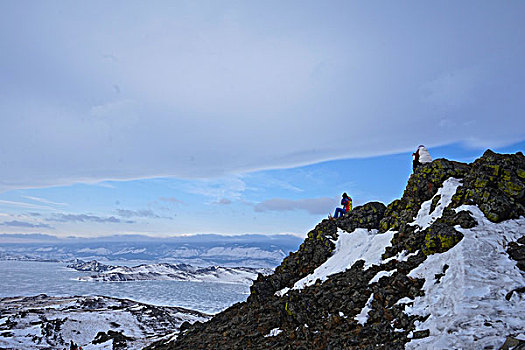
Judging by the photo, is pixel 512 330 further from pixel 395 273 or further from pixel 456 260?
pixel 395 273

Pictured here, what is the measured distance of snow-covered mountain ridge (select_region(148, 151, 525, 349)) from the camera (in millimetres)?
11922

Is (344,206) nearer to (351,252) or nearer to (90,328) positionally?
(351,252)

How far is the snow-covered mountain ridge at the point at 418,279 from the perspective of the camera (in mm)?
11922

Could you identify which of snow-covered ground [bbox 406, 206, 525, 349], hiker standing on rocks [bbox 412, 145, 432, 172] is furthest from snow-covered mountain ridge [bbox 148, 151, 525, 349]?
hiker standing on rocks [bbox 412, 145, 432, 172]

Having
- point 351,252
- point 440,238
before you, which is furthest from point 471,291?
point 351,252

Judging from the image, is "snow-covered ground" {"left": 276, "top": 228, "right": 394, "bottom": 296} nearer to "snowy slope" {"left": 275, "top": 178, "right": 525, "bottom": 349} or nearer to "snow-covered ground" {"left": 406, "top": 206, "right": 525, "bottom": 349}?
"snowy slope" {"left": 275, "top": 178, "right": 525, "bottom": 349}

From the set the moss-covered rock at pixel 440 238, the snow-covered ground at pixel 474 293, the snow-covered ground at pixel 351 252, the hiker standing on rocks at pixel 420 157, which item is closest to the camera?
the snow-covered ground at pixel 474 293

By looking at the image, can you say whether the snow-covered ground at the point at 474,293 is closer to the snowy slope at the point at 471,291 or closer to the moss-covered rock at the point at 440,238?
the snowy slope at the point at 471,291

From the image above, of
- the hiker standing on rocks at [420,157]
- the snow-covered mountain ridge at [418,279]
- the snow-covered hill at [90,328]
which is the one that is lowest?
the snow-covered hill at [90,328]

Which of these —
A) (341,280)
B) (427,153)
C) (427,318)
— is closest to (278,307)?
(341,280)

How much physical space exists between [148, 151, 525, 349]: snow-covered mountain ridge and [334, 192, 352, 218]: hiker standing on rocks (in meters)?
3.03

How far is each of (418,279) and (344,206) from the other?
652 inches

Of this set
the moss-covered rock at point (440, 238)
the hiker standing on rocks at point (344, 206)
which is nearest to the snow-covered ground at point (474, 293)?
the moss-covered rock at point (440, 238)

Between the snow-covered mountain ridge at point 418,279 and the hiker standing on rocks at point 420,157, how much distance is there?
154 centimetres
